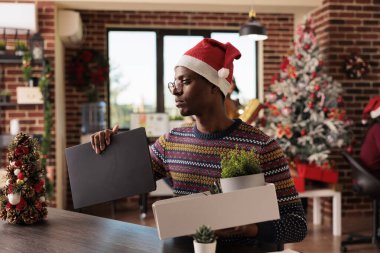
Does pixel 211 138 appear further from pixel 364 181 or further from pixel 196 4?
pixel 196 4

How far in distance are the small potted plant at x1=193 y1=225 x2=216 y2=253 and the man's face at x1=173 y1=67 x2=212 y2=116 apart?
22.2 inches

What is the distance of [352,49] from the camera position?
5859 millimetres

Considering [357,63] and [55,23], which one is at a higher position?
[55,23]

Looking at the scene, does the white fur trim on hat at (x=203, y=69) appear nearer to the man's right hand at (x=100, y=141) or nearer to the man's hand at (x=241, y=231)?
the man's right hand at (x=100, y=141)

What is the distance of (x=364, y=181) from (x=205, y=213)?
3.54m

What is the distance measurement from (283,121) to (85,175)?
398cm

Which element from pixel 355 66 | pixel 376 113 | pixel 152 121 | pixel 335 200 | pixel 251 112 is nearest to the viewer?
pixel 251 112

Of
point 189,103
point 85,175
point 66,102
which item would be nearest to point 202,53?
point 189,103

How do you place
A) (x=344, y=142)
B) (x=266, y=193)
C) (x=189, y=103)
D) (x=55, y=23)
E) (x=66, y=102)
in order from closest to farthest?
(x=266, y=193), (x=189, y=103), (x=344, y=142), (x=55, y=23), (x=66, y=102)

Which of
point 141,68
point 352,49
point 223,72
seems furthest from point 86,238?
point 141,68

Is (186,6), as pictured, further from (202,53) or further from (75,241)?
(75,241)

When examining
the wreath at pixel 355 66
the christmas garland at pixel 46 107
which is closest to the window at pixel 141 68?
the christmas garland at pixel 46 107

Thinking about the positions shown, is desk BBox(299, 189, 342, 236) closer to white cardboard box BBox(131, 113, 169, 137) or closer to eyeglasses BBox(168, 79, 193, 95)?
white cardboard box BBox(131, 113, 169, 137)

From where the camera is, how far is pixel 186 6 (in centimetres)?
592
